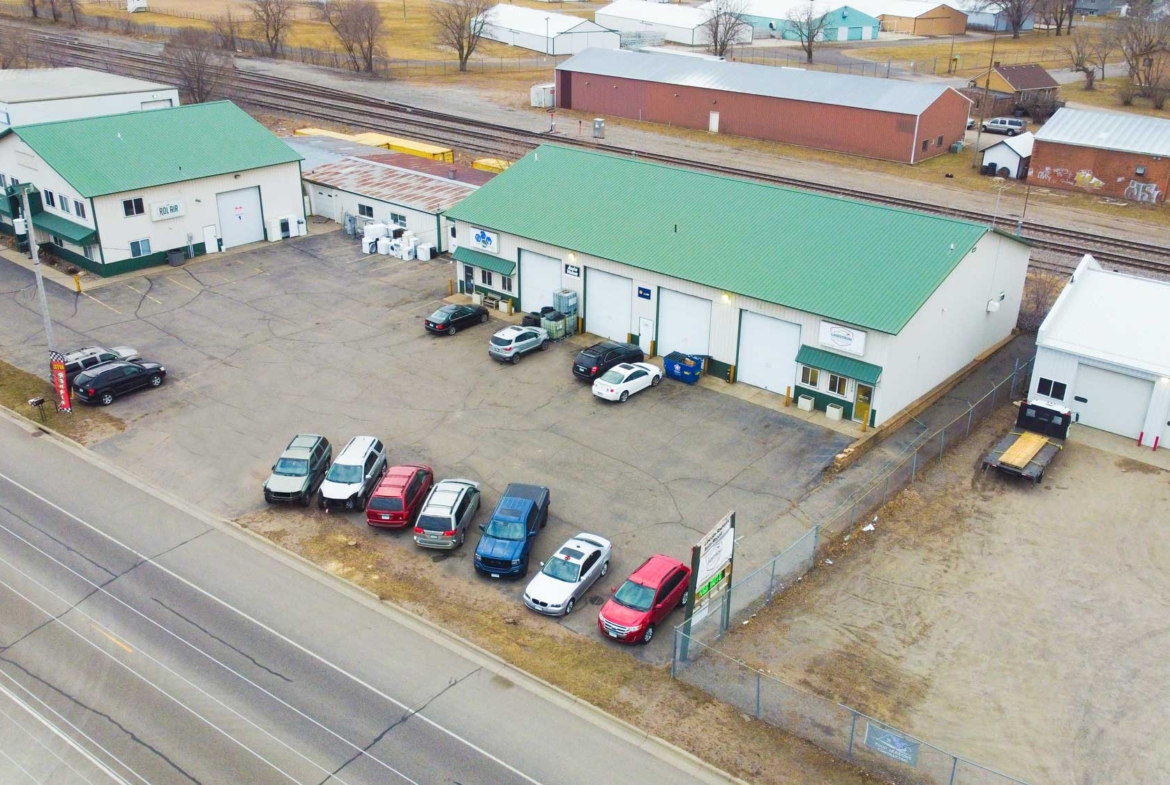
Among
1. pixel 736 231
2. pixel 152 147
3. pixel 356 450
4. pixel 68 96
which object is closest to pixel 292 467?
pixel 356 450

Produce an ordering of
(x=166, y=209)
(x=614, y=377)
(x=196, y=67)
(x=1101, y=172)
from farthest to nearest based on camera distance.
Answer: (x=196, y=67)
(x=1101, y=172)
(x=166, y=209)
(x=614, y=377)

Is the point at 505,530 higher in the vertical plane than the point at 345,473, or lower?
lower

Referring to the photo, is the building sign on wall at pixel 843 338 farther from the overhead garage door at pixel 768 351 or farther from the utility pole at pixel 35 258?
the utility pole at pixel 35 258

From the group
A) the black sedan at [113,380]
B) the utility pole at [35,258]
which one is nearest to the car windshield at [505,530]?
the black sedan at [113,380]

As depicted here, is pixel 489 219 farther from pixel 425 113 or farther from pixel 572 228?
pixel 425 113

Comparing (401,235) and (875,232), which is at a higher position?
(875,232)

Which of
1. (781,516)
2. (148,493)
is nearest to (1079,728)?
(781,516)

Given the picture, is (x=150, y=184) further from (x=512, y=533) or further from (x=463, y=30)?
(x=463, y=30)
